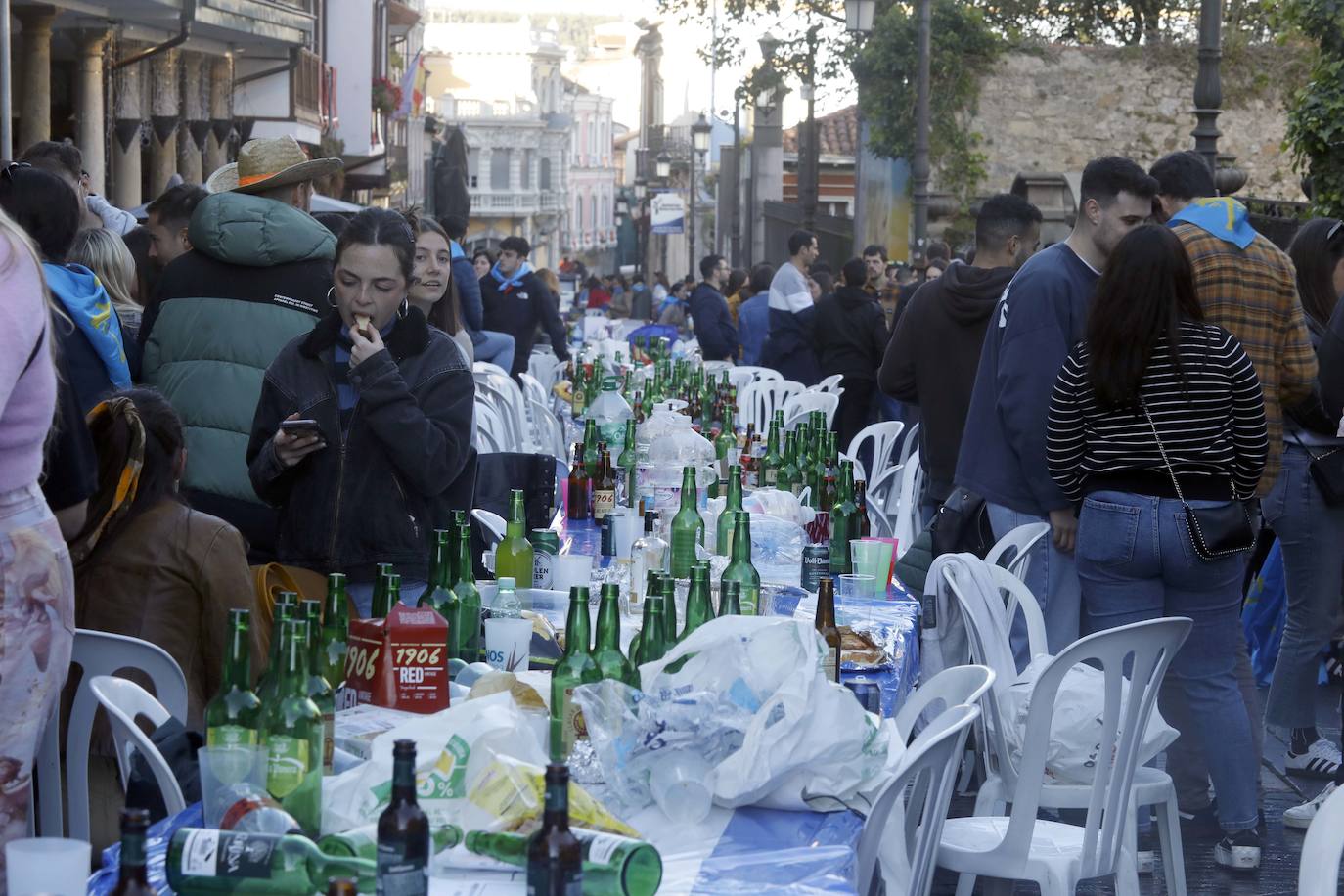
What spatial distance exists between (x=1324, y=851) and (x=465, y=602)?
6.22 ft

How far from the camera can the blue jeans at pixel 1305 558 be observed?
617cm

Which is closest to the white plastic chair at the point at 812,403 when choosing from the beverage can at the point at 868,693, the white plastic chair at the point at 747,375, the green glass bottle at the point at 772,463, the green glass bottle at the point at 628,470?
the white plastic chair at the point at 747,375

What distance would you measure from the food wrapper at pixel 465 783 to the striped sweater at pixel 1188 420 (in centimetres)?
274

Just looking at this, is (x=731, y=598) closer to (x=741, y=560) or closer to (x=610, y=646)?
(x=610, y=646)

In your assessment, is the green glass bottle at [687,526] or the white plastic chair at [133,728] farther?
the green glass bottle at [687,526]

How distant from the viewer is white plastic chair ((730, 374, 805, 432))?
11695 millimetres

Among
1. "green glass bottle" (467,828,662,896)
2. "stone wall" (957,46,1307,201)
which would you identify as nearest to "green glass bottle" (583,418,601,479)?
"green glass bottle" (467,828,662,896)

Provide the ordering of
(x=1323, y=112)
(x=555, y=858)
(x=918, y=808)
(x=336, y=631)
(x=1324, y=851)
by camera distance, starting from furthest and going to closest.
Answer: (x=1323, y=112) → (x=918, y=808) → (x=336, y=631) → (x=1324, y=851) → (x=555, y=858)

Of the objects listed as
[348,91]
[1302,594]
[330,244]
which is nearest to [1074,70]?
[348,91]

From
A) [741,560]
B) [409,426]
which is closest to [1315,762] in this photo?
[741,560]

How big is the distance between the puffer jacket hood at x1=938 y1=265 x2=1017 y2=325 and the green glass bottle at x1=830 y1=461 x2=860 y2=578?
58.0 inches

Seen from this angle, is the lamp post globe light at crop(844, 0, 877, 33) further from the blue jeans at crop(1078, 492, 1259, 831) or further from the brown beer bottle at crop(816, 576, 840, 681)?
the brown beer bottle at crop(816, 576, 840, 681)

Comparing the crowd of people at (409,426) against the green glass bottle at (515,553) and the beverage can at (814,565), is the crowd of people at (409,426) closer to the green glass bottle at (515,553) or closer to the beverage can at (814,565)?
the green glass bottle at (515,553)

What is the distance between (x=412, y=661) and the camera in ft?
10.3
